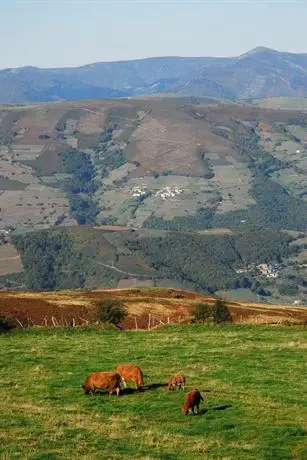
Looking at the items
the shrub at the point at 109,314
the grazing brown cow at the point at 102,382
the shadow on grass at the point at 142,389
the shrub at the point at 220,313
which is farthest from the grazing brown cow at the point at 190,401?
the shrub at the point at 109,314

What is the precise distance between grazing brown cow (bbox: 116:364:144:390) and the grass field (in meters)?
0.40

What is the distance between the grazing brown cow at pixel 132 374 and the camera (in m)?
27.1

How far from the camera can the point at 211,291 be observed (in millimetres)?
189250

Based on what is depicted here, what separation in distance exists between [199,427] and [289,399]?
15.7ft

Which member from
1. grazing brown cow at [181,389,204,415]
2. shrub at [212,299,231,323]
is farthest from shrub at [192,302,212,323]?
grazing brown cow at [181,389,204,415]

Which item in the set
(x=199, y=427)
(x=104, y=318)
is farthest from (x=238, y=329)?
(x=199, y=427)

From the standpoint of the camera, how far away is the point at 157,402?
25.2m

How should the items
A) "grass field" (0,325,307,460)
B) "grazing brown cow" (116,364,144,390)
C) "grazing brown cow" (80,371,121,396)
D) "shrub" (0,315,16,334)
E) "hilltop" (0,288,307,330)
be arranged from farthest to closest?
"hilltop" (0,288,307,330) < "shrub" (0,315,16,334) < "grazing brown cow" (116,364,144,390) < "grazing brown cow" (80,371,121,396) < "grass field" (0,325,307,460)

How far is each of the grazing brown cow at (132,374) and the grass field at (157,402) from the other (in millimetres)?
399

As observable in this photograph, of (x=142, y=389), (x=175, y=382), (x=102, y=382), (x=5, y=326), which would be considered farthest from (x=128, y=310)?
(x=102, y=382)

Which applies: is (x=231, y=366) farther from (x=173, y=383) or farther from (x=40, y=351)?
(x=40, y=351)

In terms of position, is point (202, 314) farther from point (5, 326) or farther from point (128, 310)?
→ point (5, 326)

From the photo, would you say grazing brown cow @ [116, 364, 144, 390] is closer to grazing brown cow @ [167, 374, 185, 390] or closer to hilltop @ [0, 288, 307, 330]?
grazing brown cow @ [167, 374, 185, 390]

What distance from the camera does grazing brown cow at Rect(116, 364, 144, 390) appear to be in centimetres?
2711
